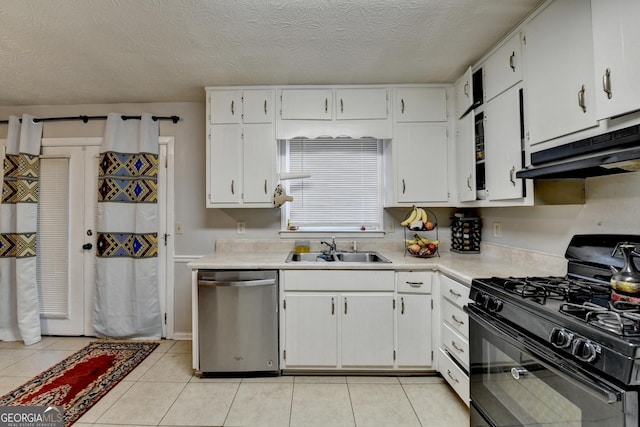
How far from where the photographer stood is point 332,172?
2.96 meters

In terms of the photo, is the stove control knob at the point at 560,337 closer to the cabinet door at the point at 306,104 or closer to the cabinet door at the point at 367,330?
the cabinet door at the point at 367,330

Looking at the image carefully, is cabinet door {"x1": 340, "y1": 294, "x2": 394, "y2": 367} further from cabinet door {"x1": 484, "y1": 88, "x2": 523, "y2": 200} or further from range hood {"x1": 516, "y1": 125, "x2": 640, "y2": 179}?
range hood {"x1": 516, "y1": 125, "x2": 640, "y2": 179}

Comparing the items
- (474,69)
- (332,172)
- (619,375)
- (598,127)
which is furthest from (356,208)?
(619,375)

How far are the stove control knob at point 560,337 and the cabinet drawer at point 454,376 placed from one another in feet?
3.13

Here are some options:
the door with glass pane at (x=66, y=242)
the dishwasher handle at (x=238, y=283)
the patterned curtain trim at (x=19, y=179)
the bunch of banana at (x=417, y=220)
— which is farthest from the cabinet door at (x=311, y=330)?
the patterned curtain trim at (x=19, y=179)

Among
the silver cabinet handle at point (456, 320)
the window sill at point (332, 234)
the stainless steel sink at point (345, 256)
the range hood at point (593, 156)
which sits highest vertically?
the range hood at point (593, 156)

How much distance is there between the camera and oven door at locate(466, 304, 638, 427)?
2.78ft

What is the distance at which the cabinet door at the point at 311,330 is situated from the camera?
7.36 feet

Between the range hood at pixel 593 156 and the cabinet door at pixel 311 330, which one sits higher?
the range hood at pixel 593 156

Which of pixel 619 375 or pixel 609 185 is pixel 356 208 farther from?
pixel 619 375

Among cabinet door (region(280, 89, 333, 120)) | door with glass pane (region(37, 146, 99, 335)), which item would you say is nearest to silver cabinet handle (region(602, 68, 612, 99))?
A: cabinet door (region(280, 89, 333, 120))

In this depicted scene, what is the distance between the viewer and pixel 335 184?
9.71 feet

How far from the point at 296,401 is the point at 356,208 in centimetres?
169

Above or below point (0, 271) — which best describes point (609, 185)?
above
